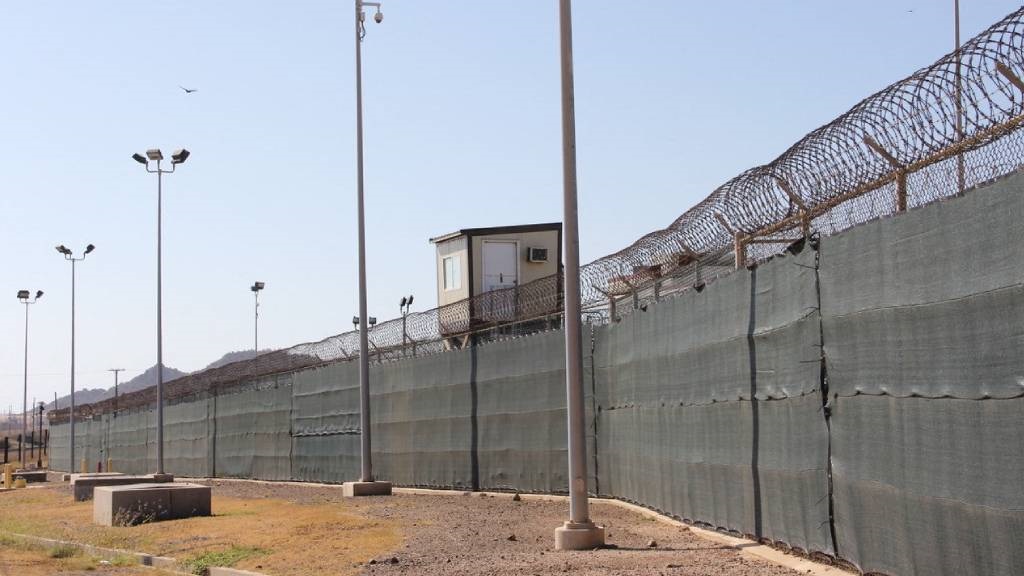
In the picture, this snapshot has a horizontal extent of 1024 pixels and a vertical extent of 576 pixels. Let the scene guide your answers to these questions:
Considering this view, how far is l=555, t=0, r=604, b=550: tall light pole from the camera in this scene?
473 inches

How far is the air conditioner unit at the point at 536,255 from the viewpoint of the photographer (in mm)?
35531

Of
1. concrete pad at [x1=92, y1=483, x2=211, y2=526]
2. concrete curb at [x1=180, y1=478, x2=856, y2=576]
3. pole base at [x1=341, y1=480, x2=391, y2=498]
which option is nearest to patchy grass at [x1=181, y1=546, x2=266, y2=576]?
concrete curb at [x1=180, y1=478, x2=856, y2=576]

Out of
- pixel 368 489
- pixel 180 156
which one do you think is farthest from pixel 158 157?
pixel 368 489

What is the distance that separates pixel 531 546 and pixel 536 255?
23.2 meters

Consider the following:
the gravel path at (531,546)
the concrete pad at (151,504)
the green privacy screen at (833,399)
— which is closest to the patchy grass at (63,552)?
the concrete pad at (151,504)

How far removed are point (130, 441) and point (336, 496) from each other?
31.9m

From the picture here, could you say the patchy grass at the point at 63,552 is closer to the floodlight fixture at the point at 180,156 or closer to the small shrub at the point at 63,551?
the small shrub at the point at 63,551

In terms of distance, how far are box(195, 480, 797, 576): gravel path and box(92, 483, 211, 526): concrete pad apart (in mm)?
3322

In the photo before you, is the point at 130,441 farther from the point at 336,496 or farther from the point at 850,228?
the point at 850,228

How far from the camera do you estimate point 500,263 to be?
117ft

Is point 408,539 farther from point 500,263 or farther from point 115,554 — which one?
point 500,263

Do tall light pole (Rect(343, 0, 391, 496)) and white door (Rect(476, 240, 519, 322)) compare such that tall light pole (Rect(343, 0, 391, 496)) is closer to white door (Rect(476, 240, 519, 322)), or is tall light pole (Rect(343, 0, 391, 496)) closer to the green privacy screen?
the green privacy screen

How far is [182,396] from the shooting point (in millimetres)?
46375

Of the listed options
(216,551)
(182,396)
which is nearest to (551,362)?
(216,551)
